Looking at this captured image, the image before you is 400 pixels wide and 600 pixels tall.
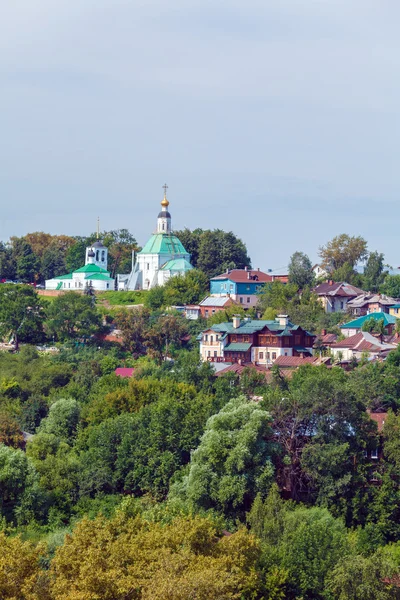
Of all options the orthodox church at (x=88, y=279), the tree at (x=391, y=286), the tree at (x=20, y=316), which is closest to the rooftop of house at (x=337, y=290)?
the tree at (x=391, y=286)

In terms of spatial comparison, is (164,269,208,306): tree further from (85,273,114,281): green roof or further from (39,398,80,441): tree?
(39,398,80,441): tree

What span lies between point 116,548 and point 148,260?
48081mm

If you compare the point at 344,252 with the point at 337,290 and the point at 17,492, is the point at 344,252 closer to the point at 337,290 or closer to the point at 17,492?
the point at 337,290

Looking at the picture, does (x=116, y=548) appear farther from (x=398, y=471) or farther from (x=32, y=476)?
(x=398, y=471)

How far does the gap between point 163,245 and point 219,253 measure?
3.56 meters

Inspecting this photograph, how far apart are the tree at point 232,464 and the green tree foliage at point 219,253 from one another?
35846 mm

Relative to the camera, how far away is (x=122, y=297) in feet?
228

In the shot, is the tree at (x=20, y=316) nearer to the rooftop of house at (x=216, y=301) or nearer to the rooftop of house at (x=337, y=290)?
the rooftop of house at (x=216, y=301)

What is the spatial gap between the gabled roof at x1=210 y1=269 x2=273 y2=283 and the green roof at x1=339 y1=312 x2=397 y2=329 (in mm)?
9347

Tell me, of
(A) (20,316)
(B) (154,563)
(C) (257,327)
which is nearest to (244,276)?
(C) (257,327)

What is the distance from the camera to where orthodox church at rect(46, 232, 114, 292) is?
72562 mm

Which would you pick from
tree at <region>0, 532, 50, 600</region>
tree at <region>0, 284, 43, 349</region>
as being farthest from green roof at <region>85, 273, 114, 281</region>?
tree at <region>0, 532, 50, 600</region>

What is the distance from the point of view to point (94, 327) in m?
61.1

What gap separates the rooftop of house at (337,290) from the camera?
66500 millimetres
